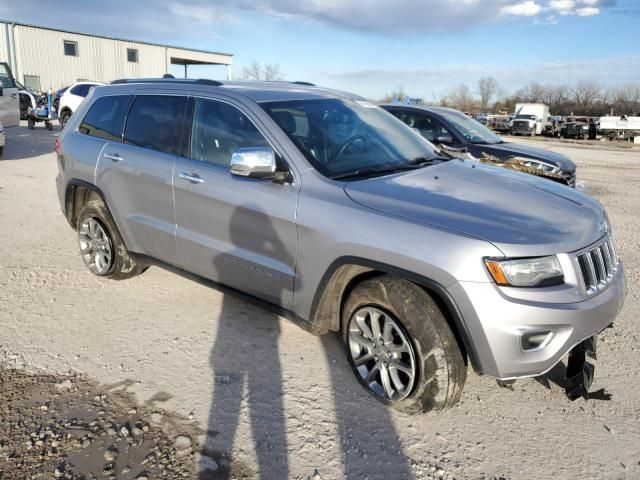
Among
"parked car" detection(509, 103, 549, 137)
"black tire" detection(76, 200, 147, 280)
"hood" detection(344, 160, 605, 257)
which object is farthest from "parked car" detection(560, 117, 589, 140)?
"black tire" detection(76, 200, 147, 280)

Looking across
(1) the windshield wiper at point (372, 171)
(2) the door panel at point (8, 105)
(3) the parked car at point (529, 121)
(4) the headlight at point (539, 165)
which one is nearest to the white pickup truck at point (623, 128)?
(3) the parked car at point (529, 121)

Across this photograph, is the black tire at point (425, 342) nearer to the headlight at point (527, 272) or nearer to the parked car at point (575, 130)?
the headlight at point (527, 272)

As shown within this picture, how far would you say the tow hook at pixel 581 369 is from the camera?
303 centimetres

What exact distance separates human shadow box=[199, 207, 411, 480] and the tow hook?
1111 millimetres

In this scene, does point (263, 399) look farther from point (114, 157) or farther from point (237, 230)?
point (114, 157)

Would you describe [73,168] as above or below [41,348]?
above

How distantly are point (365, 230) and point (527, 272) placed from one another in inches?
34.0

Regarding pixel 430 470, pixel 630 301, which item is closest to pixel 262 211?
pixel 430 470

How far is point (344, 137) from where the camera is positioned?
151 inches

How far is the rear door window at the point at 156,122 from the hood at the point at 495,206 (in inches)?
66.7

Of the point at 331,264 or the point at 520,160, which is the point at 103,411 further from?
the point at 520,160

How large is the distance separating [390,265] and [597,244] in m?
1.20

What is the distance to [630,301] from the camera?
189 inches

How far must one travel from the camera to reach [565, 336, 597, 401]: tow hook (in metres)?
3.03
